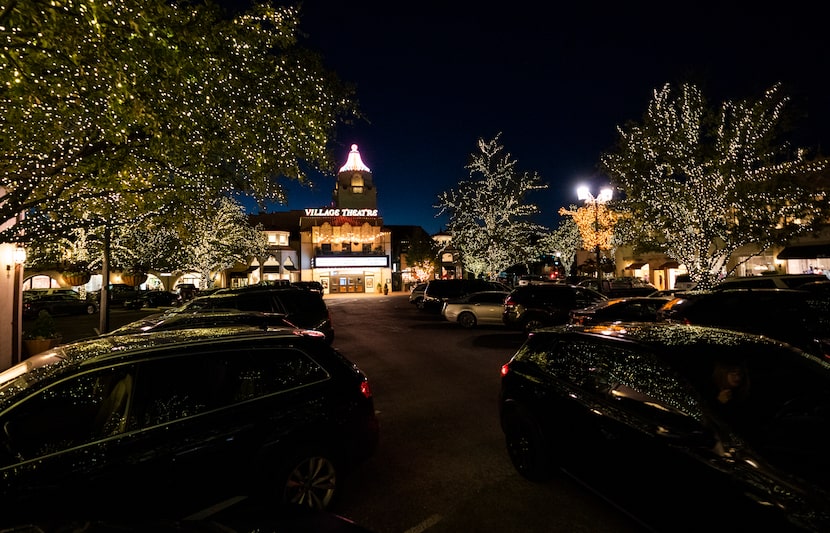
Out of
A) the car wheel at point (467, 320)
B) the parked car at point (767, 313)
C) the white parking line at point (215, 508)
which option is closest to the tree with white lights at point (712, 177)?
the car wheel at point (467, 320)

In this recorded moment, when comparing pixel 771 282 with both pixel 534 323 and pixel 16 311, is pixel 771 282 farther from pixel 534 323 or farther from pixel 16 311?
pixel 16 311

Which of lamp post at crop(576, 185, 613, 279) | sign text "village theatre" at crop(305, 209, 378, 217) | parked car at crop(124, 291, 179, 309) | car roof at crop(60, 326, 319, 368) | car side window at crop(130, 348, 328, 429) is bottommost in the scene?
parked car at crop(124, 291, 179, 309)

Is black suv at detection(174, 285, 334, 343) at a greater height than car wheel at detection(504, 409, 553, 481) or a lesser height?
greater

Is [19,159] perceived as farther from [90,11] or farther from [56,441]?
[56,441]

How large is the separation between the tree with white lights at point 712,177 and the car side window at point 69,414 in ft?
Result: 70.4

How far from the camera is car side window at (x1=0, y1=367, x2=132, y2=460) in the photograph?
291 centimetres

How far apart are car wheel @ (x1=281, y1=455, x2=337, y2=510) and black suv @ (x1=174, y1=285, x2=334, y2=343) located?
727 cm

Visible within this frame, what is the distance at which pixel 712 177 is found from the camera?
739 inches

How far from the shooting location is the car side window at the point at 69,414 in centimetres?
291

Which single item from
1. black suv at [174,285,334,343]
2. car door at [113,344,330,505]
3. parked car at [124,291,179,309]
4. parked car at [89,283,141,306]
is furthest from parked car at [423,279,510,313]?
parked car at [89,283,141,306]

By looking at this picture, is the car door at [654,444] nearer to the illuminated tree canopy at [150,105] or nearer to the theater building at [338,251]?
the illuminated tree canopy at [150,105]

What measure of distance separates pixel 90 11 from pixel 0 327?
9.58m

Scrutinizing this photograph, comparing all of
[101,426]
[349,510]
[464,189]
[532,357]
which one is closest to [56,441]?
[101,426]

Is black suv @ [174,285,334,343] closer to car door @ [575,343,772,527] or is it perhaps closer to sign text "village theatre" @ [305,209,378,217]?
car door @ [575,343,772,527]
